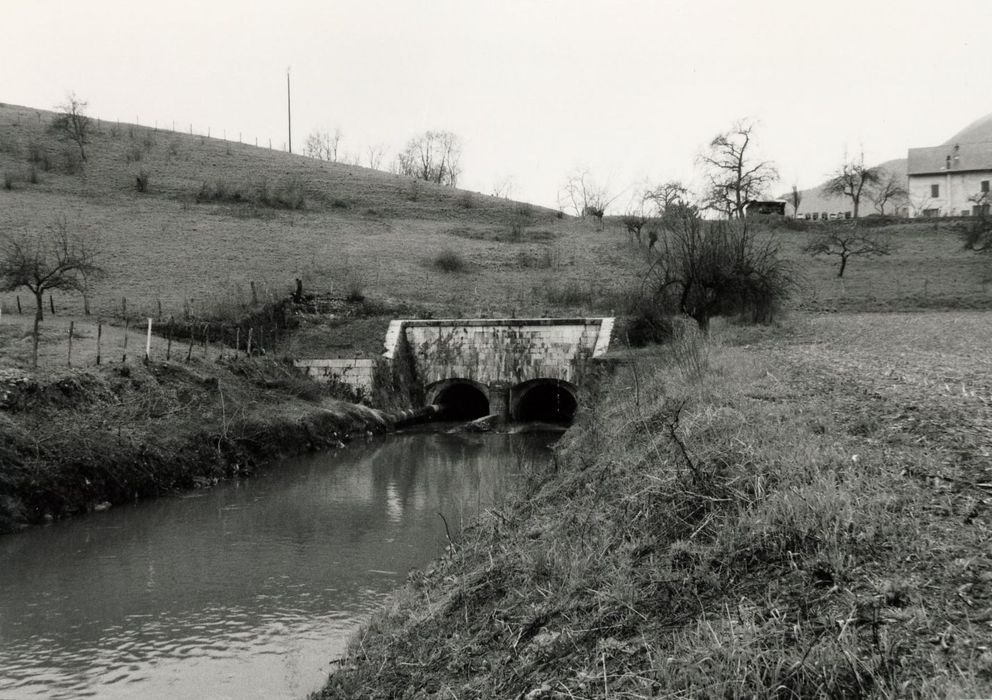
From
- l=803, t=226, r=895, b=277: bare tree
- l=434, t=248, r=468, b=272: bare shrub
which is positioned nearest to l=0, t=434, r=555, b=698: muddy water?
l=434, t=248, r=468, b=272: bare shrub

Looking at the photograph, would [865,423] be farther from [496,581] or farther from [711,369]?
[711,369]

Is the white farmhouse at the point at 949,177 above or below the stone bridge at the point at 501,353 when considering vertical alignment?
above

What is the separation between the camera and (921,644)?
439 cm

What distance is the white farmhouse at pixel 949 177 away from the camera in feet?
233

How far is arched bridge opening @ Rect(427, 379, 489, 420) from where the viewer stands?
3275 cm

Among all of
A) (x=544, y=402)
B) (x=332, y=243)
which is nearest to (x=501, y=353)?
(x=544, y=402)

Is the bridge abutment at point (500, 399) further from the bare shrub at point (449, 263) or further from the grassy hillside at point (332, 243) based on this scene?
the bare shrub at point (449, 263)

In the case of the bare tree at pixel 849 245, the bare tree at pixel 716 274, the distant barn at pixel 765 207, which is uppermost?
the distant barn at pixel 765 207

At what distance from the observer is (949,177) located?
72.8m

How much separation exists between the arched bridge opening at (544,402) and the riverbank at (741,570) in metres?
19.6

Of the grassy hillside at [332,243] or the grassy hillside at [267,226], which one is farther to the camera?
the grassy hillside at [267,226]

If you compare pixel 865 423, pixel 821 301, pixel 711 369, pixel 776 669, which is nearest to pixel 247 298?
pixel 711 369

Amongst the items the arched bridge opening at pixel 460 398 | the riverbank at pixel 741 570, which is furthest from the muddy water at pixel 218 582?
the arched bridge opening at pixel 460 398

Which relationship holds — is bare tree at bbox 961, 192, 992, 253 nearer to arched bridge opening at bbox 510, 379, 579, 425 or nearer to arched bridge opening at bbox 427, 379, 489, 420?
arched bridge opening at bbox 510, 379, 579, 425
